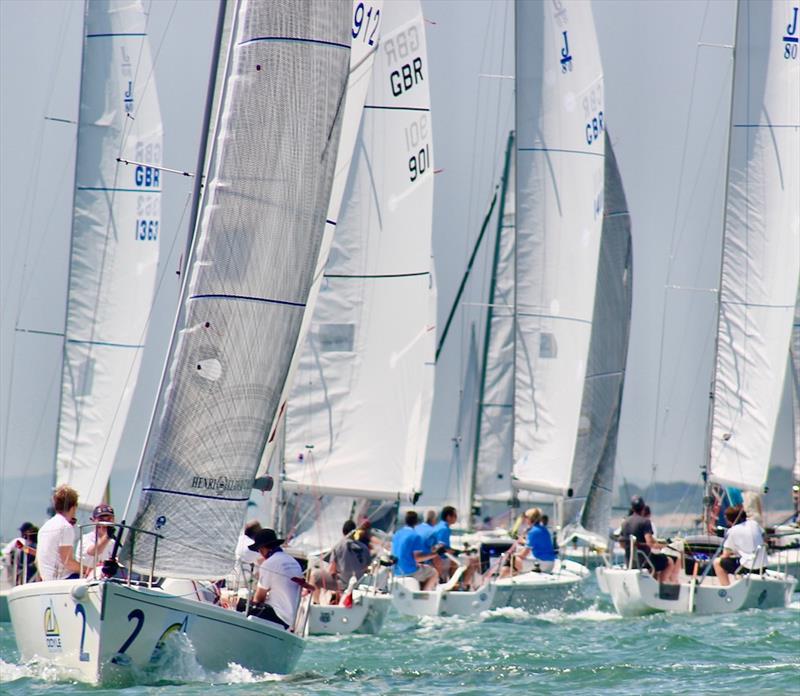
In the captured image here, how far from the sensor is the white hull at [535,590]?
20.6 metres

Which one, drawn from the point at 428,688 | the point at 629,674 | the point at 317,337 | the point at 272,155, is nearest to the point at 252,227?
the point at 272,155

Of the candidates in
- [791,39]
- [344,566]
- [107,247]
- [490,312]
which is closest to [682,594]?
[344,566]

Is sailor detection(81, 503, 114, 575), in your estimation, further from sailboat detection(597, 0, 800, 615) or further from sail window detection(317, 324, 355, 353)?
sailboat detection(597, 0, 800, 615)

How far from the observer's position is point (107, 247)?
2453cm

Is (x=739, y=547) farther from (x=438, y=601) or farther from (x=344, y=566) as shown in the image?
(x=344, y=566)

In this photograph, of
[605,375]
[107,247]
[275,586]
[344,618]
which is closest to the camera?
[275,586]

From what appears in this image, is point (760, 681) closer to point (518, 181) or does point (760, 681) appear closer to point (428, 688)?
point (428, 688)

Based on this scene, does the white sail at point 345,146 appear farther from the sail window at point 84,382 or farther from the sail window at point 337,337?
the sail window at point 84,382

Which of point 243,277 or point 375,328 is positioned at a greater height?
point 375,328

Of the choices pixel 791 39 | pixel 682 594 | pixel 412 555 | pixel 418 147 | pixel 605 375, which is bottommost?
pixel 682 594

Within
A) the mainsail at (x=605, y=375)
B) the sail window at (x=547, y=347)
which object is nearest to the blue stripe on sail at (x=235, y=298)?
the sail window at (x=547, y=347)

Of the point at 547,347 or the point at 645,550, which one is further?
the point at 547,347

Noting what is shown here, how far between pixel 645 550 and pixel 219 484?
9651 millimetres

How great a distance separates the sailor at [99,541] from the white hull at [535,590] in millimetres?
8925
